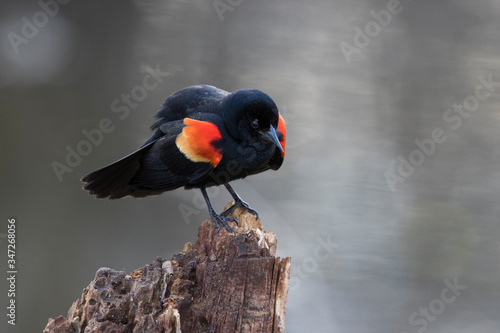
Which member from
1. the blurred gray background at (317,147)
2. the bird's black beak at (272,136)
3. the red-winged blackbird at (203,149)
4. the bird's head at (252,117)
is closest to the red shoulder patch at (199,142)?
the red-winged blackbird at (203,149)

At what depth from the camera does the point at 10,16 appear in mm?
3539

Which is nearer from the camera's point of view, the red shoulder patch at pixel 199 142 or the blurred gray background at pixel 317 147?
the red shoulder patch at pixel 199 142

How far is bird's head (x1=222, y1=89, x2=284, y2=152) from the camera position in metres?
2.49

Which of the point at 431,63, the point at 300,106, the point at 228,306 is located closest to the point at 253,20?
the point at 300,106

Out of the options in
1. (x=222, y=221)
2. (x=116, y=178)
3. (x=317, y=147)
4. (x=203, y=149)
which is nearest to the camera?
(x=222, y=221)

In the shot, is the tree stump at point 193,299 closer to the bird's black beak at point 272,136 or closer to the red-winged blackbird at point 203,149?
the red-winged blackbird at point 203,149

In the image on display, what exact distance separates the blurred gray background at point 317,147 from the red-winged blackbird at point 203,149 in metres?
0.95

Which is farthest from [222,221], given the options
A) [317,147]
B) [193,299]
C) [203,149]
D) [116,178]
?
[317,147]

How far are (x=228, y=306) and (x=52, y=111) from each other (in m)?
2.37

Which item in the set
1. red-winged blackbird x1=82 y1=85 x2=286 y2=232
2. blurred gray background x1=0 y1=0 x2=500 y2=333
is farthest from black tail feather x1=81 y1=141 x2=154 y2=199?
blurred gray background x1=0 y1=0 x2=500 y2=333

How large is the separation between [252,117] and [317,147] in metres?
1.23

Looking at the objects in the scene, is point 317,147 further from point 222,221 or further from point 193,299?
point 193,299

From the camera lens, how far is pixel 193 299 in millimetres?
1939

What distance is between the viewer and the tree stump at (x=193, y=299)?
186cm
